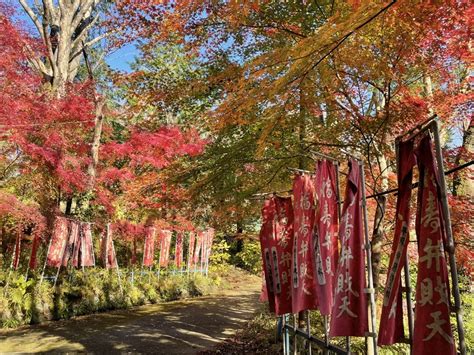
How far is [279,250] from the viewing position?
6.73 meters

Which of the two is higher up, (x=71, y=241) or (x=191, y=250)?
(x=71, y=241)

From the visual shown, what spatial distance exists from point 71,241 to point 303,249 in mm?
10752

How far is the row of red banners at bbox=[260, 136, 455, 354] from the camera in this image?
2.87 m

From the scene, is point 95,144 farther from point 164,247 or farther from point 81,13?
point 164,247

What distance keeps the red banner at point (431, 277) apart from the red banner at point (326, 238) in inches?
73.7

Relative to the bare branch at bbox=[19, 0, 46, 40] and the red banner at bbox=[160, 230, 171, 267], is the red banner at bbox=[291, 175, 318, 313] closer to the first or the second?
the red banner at bbox=[160, 230, 171, 267]

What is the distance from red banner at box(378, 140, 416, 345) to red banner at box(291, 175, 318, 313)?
183cm

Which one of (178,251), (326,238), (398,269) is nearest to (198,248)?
(178,251)

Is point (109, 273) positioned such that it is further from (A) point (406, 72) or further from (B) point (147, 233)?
(A) point (406, 72)

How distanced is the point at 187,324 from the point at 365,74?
9.72 metres

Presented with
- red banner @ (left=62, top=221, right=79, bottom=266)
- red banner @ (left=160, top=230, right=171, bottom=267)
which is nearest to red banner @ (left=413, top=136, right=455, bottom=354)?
red banner @ (left=62, top=221, right=79, bottom=266)

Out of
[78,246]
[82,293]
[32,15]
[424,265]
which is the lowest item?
[82,293]

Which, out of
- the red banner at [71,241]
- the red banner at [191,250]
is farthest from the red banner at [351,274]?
the red banner at [191,250]

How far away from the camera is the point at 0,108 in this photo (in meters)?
10.8
